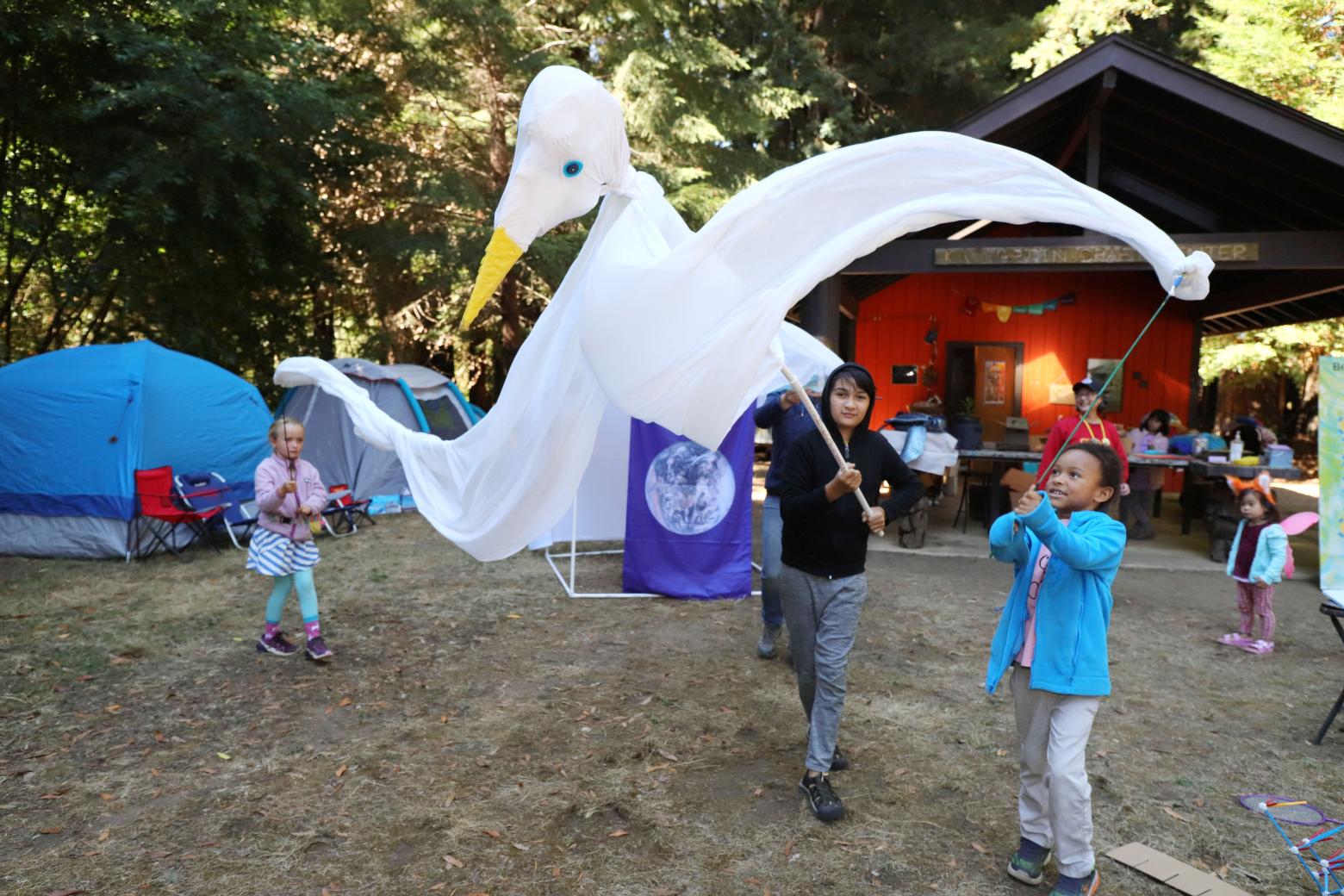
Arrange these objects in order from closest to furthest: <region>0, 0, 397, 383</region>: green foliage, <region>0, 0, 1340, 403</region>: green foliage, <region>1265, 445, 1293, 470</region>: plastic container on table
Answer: <region>1265, 445, 1293, 470</region>: plastic container on table → <region>0, 0, 397, 383</region>: green foliage → <region>0, 0, 1340, 403</region>: green foliage

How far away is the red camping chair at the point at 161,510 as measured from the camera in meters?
7.40

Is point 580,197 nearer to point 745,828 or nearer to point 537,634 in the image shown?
point 745,828

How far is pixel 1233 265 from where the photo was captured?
759 cm

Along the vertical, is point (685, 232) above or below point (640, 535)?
above

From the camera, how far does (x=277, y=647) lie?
498 centimetres

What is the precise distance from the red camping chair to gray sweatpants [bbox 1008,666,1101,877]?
285 inches

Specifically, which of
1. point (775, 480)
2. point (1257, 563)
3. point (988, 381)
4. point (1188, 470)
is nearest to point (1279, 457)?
point (1188, 470)

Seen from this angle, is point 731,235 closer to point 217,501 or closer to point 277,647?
point 277,647

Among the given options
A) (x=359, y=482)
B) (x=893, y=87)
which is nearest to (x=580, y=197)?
(x=359, y=482)

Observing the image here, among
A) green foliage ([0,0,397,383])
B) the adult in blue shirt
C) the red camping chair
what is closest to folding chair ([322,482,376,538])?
the red camping chair

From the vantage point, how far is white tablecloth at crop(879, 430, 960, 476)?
8133 millimetres

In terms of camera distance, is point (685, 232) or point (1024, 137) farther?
point (1024, 137)

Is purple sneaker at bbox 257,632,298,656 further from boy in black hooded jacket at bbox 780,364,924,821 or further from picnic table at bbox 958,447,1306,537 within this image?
picnic table at bbox 958,447,1306,537

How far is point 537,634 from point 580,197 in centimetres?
346
